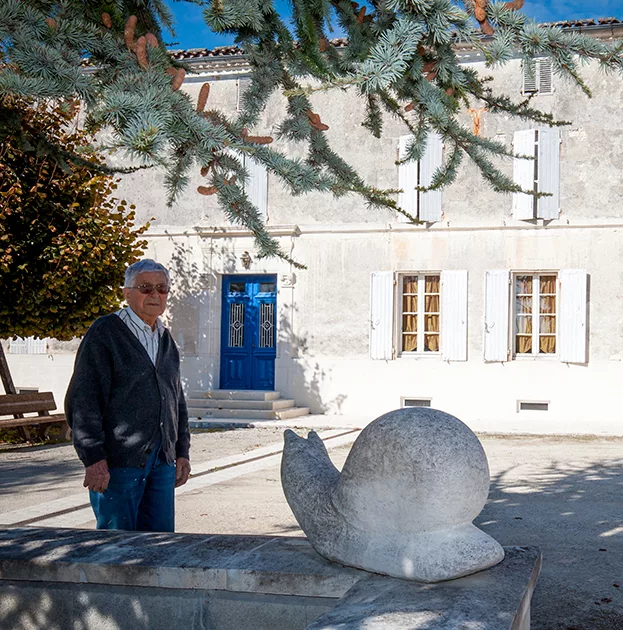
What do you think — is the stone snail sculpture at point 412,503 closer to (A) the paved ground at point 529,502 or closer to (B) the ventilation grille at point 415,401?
(A) the paved ground at point 529,502

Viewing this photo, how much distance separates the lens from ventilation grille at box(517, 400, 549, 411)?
14414mm

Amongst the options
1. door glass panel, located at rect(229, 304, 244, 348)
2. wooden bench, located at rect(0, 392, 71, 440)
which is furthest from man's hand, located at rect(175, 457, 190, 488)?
door glass panel, located at rect(229, 304, 244, 348)

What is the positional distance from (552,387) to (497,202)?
10.9 ft

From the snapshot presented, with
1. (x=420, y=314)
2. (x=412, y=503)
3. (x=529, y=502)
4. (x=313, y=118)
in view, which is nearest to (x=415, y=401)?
(x=420, y=314)

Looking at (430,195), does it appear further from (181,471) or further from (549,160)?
(181,471)

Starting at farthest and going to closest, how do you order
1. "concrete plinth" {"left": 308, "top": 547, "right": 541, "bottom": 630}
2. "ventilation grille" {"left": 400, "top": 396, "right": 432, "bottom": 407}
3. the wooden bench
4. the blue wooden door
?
the blue wooden door < "ventilation grille" {"left": 400, "top": 396, "right": 432, "bottom": 407} < the wooden bench < "concrete plinth" {"left": 308, "top": 547, "right": 541, "bottom": 630}

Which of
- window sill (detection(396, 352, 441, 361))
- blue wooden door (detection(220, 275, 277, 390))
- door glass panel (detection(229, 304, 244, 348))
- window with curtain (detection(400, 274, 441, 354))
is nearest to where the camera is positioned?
window sill (detection(396, 352, 441, 361))

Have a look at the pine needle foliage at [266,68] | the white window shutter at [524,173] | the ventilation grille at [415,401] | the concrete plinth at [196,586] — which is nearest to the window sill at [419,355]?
the ventilation grille at [415,401]

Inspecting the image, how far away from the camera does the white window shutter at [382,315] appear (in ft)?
49.5

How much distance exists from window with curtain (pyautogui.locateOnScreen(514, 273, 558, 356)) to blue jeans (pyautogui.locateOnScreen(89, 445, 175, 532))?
38.8ft

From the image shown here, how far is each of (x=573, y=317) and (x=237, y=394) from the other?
5997mm

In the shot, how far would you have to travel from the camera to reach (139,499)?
3.56m

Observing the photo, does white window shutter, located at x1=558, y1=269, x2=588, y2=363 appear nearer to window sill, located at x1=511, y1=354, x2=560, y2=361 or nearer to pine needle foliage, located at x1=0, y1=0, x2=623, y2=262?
window sill, located at x1=511, y1=354, x2=560, y2=361

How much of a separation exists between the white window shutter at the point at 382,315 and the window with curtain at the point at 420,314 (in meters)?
0.37
